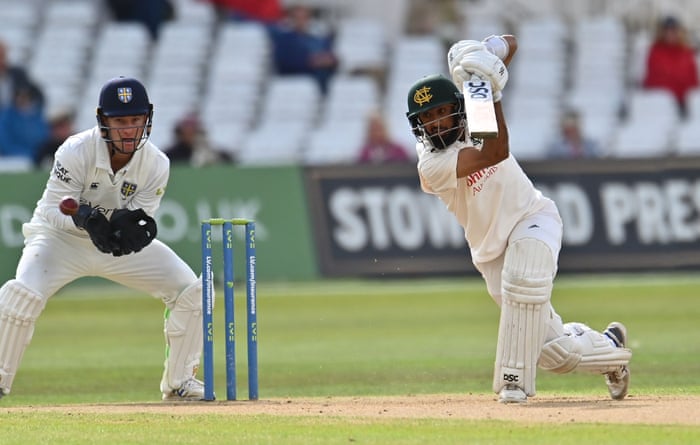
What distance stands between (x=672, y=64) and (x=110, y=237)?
13674mm

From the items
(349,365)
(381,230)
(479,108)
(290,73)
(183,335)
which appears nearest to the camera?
(479,108)

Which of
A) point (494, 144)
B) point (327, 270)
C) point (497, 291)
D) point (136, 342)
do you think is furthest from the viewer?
point (327, 270)

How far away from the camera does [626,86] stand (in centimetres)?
2131

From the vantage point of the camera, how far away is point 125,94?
841 cm

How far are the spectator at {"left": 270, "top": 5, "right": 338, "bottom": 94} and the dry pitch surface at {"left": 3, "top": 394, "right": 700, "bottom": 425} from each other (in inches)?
484

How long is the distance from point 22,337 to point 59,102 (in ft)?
40.9

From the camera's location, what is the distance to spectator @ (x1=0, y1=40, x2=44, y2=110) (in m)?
18.9

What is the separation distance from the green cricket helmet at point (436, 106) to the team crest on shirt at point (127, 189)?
1650 millimetres

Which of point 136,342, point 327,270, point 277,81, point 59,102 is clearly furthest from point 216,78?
point 136,342

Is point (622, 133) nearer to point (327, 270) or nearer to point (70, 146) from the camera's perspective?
point (327, 270)

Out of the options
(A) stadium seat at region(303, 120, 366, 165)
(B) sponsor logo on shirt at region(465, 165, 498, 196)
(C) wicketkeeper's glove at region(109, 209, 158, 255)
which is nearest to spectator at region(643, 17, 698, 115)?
(A) stadium seat at region(303, 120, 366, 165)

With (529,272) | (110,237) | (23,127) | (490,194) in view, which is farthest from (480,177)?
(23,127)

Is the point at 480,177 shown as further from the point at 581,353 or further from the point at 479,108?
the point at 581,353

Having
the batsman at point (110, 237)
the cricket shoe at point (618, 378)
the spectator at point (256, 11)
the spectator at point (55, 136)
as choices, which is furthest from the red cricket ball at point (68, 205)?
the spectator at point (256, 11)
